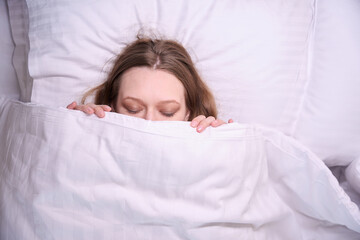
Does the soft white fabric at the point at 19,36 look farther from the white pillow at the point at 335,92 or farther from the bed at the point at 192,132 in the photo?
the white pillow at the point at 335,92

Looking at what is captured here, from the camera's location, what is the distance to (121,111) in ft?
3.18

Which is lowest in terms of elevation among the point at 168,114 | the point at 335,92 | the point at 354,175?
the point at 354,175

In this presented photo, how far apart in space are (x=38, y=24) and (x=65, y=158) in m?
0.56

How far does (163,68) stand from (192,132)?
28cm

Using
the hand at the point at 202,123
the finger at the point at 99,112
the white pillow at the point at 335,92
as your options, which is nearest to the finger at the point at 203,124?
the hand at the point at 202,123

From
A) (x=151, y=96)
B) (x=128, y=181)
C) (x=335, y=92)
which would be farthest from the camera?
(x=335, y=92)

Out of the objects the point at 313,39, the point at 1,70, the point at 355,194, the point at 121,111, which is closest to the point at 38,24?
the point at 1,70

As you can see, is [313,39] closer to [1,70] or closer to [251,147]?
[251,147]

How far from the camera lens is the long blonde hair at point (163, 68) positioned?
1024 millimetres

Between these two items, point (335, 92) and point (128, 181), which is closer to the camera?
point (128, 181)

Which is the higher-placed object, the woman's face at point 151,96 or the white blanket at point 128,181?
the woman's face at point 151,96

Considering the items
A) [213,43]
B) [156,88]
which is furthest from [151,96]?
[213,43]

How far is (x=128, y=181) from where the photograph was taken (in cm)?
75

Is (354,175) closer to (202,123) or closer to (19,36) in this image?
(202,123)
